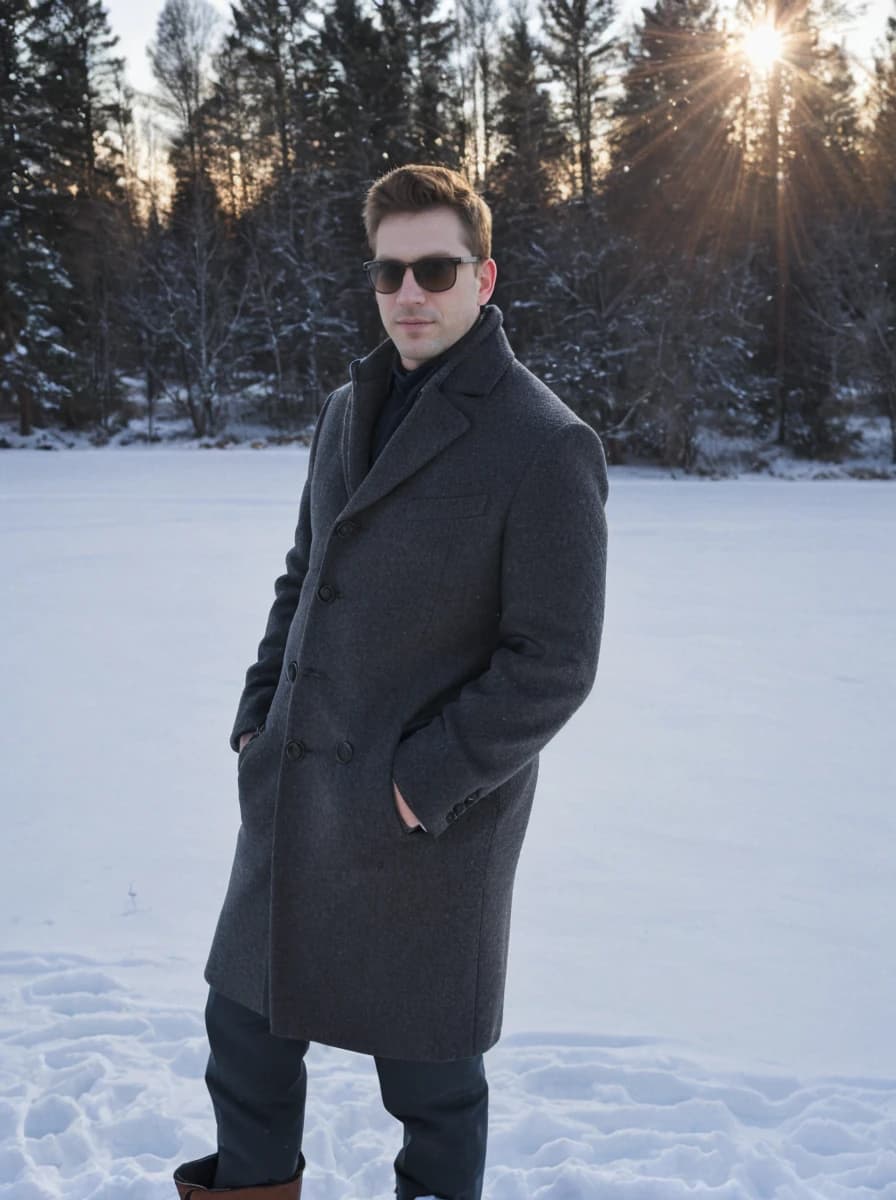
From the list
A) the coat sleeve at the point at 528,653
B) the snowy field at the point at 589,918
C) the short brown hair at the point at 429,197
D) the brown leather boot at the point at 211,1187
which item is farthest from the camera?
the snowy field at the point at 589,918

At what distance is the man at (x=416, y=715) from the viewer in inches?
58.6

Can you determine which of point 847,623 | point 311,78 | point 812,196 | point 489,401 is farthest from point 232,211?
point 489,401

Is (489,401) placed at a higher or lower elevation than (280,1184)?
higher

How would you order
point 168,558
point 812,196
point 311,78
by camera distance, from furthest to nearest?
1. point 311,78
2. point 812,196
3. point 168,558

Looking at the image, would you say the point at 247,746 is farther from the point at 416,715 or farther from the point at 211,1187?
the point at 211,1187

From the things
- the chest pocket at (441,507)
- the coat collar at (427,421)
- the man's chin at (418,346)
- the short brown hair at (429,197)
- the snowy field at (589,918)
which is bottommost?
the snowy field at (589,918)

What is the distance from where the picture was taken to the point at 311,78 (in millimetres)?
26125

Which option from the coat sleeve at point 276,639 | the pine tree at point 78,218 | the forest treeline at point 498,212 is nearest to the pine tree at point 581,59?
the forest treeline at point 498,212

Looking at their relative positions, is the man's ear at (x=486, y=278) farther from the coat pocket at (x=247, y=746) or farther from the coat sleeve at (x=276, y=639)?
the coat pocket at (x=247, y=746)

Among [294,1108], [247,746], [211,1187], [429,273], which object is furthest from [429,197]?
[211,1187]

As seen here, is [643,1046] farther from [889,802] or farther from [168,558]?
[168,558]

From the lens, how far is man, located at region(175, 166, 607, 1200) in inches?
58.6

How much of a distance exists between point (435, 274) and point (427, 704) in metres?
0.64

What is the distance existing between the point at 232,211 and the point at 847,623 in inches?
1017
